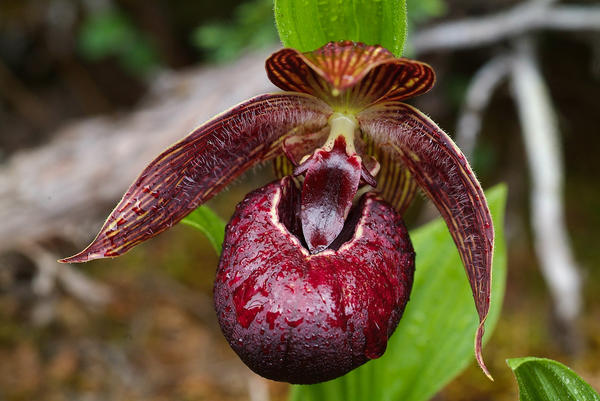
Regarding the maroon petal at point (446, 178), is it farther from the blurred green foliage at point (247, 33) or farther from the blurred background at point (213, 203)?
the blurred green foliage at point (247, 33)

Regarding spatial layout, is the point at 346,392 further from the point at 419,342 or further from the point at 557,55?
the point at 557,55

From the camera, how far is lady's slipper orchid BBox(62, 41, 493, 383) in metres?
0.89

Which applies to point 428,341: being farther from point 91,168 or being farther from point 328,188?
point 91,168

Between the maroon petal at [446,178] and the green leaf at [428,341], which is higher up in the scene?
the maroon petal at [446,178]

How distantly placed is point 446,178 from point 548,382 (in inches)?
14.7

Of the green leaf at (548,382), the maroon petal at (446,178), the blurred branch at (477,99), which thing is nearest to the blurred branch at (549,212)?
the blurred branch at (477,99)

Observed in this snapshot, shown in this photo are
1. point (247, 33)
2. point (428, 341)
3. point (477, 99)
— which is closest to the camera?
point (428, 341)

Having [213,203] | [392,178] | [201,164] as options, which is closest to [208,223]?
[201,164]

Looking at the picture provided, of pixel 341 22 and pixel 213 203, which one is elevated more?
pixel 213 203

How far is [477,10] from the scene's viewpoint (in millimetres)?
2631

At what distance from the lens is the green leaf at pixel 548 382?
0.89 m

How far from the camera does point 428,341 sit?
135 centimetres

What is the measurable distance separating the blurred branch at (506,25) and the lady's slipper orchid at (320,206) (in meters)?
1.42

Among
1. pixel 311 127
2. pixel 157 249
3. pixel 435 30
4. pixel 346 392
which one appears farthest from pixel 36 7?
pixel 346 392
